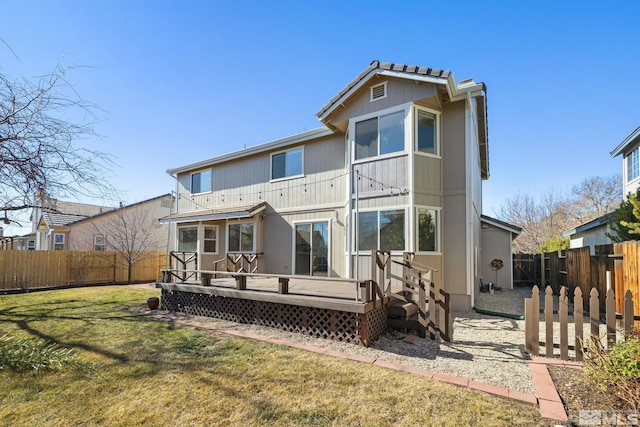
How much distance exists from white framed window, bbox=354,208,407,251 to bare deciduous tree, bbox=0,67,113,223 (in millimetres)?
6758

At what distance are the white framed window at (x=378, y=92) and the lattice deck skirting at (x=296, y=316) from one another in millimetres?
6357

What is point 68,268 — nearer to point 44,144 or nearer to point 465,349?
point 44,144

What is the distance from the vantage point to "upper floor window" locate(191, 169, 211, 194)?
15.9 m

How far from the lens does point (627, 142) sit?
1592 cm

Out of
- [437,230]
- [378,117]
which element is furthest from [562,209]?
[378,117]

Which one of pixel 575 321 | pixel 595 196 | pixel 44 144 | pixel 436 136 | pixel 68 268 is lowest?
pixel 68 268

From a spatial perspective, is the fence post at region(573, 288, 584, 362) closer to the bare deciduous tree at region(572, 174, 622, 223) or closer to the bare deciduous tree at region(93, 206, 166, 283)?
the bare deciduous tree at region(93, 206, 166, 283)

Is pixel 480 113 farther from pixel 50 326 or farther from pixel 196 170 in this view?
pixel 50 326

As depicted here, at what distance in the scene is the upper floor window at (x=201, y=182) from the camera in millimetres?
15914

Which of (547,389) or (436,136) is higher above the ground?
(436,136)

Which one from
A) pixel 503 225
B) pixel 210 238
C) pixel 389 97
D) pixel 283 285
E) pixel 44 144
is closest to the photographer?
pixel 44 144

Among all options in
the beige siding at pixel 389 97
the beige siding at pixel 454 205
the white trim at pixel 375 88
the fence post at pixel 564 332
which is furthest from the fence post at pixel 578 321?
the white trim at pixel 375 88

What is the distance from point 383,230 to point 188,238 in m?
10.3

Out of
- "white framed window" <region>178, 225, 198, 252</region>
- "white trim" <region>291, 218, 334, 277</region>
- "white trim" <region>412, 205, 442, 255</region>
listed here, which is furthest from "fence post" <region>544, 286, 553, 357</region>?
"white framed window" <region>178, 225, 198, 252</region>
